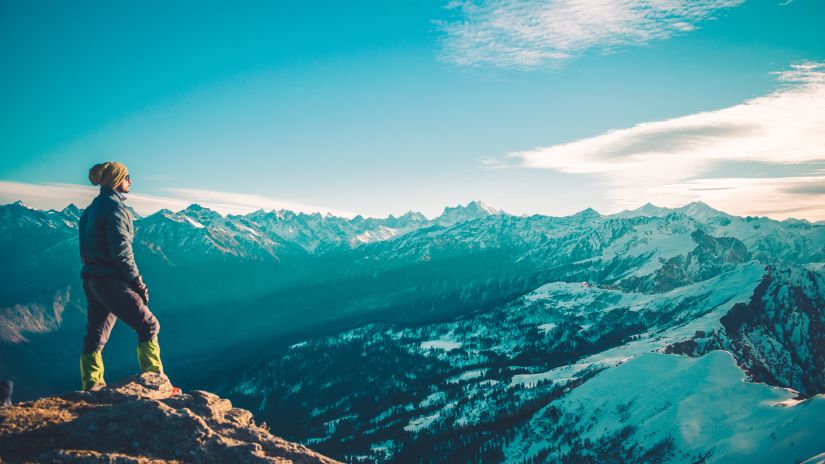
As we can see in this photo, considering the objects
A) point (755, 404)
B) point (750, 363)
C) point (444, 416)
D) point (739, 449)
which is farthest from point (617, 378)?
point (750, 363)

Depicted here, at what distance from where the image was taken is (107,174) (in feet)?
38.0

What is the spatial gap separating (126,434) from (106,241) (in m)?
4.62

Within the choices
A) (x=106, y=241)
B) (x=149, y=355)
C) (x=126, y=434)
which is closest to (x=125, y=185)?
(x=106, y=241)

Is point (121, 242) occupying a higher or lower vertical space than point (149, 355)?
higher

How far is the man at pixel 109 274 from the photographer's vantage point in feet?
35.6

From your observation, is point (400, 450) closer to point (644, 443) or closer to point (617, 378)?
point (617, 378)

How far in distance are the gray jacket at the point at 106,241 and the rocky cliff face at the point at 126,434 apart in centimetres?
274

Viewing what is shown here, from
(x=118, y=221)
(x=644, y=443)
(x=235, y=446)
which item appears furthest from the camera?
(x=644, y=443)

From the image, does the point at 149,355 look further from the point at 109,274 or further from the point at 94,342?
the point at 109,274

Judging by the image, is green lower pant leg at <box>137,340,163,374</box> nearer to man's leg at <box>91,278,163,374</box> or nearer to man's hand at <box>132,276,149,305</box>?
man's leg at <box>91,278,163,374</box>

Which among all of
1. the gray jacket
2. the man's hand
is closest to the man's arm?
the gray jacket

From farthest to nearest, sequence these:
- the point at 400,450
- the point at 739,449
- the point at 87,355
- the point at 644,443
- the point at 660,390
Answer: the point at 400,450 → the point at 660,390 → the point at 644,443 → the point at 739,449 → the point at 87,355

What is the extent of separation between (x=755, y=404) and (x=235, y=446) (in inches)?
4301

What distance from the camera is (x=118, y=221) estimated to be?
10.9 meters
